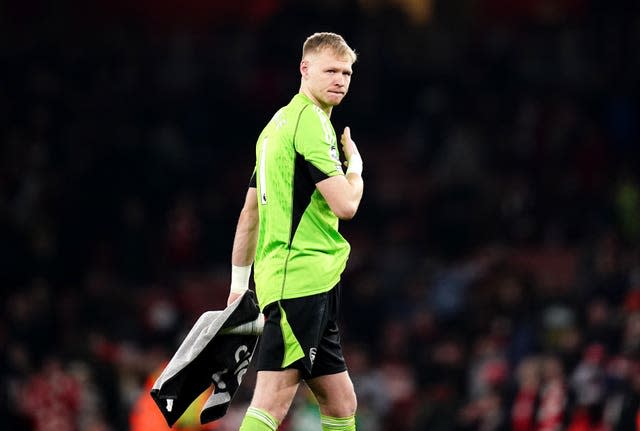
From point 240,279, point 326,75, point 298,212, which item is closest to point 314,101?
point 326,75

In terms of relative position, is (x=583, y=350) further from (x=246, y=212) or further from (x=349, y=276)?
(x=246, y=212)

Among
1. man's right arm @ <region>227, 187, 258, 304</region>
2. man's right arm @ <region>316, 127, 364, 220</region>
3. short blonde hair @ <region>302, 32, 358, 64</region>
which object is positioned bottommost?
man's right arm @ <region>227, 187, 258, 304</region>

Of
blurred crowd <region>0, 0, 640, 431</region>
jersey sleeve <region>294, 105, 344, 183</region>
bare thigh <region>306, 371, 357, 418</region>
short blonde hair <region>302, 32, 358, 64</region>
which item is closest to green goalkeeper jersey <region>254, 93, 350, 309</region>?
jersey sleeve <region>294, 105, 344, 183</region>

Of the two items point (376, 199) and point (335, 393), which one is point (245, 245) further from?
point (376, 199)

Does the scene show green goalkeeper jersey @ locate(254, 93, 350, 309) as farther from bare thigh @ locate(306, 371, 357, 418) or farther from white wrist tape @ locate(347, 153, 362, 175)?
bare thigh @ locate(306, 371, 357, 418)

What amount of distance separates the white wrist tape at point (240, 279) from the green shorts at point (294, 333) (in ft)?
1.17

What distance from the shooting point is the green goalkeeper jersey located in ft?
17.1

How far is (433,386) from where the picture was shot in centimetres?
1231

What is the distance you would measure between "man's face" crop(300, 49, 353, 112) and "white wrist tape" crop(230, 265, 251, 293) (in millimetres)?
834

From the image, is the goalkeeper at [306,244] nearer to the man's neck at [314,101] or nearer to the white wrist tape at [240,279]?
the man's neck at [314,101]

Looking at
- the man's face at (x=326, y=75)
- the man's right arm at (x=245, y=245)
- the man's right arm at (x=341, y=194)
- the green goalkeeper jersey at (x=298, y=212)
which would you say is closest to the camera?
the man's right arm at (x=341, y=194)

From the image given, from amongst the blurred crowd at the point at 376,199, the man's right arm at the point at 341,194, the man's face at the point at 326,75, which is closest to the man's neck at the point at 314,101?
the man's face at the point at 326,75

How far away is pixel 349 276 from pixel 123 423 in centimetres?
318

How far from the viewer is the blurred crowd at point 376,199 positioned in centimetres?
1223
